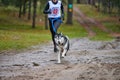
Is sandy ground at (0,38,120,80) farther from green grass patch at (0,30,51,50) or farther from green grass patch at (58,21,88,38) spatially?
green grass patch at (58,21,88,38)

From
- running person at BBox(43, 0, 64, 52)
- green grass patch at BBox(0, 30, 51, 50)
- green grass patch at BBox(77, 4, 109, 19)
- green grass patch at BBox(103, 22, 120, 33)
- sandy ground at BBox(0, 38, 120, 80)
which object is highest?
running person at BBox(43, 0, 64, 52)

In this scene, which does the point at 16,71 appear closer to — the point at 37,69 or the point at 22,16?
the point at 37,69

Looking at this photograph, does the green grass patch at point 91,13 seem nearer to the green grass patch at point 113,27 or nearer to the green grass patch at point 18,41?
the green grass patch at point 113,27

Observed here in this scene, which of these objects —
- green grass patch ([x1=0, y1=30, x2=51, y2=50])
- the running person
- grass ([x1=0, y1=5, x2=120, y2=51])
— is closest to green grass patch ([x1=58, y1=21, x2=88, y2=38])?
Result: grass ([x1=0, y1=5, x2=120, y2=51])

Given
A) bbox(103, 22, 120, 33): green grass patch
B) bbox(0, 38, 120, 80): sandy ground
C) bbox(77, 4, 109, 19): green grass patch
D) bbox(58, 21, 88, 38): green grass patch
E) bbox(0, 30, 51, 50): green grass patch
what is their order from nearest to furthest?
bbox(0, 38, 120, 80): sandy ground, bbox(0, 30, 51, 50): green grass patch, bbox(58, 21, 88, 38): green grass patch, bbox(103, 22, 120, 33): green grass patch, bbox(77, 4, 109, 19): green grass patch

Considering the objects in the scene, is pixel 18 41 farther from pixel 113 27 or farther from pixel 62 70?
pixel 113 27

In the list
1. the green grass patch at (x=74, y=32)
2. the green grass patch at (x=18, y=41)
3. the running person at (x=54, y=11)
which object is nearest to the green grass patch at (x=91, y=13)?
the green grass patch at (x=74, y=32)

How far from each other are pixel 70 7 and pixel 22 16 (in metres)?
10.6

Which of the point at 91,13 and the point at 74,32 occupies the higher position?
the point at 74,32

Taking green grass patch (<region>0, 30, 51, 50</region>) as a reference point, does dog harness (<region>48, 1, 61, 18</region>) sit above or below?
above

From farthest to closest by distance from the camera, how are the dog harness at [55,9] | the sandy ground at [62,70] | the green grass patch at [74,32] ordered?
1. the green grass patch at [74,32]
2. the dog harness at [55,9]
3. the sandy ground at [62,70]

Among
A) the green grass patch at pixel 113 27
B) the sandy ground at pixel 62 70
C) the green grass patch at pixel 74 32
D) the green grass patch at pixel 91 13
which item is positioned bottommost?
the green grass patch at pixel 91 13

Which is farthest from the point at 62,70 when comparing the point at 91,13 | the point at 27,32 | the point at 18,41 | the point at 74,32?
the point at 91,13

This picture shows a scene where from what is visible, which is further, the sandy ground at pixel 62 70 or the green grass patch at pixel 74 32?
the green grass patch at pixel 74 32
